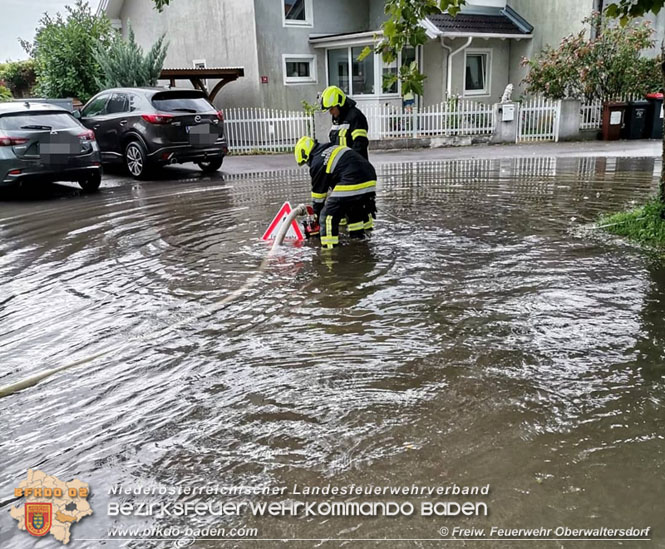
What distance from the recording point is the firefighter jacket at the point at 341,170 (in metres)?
6.52

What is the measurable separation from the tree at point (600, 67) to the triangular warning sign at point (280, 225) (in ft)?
47.5

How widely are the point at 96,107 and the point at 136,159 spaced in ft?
6.15

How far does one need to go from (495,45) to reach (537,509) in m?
22.3

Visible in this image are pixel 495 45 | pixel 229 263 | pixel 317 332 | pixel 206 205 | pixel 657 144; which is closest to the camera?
pixel 317 332

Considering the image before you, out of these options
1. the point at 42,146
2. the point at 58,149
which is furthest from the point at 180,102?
the point at 42,146

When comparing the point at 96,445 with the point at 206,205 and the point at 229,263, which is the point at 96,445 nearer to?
the point at 229,263

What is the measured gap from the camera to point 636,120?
1872 cm

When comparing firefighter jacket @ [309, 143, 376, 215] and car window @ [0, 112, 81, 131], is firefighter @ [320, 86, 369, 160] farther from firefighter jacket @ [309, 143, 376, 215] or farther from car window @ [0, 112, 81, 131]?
car window @ [0, 112, 81, 131]

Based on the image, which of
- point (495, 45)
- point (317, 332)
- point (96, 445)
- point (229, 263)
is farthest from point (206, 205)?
point (495, 45)

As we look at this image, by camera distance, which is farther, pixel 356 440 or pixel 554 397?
pixel 554 397

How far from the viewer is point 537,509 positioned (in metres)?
2.62

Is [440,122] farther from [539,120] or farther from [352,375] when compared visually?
[352,375]

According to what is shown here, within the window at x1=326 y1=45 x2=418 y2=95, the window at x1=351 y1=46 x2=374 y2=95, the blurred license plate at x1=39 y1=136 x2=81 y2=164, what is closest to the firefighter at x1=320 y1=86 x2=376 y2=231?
the blurred license plate at x1=39 y1=136 x2=81 y2=164

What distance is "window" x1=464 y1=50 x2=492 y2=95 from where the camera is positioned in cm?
2238
